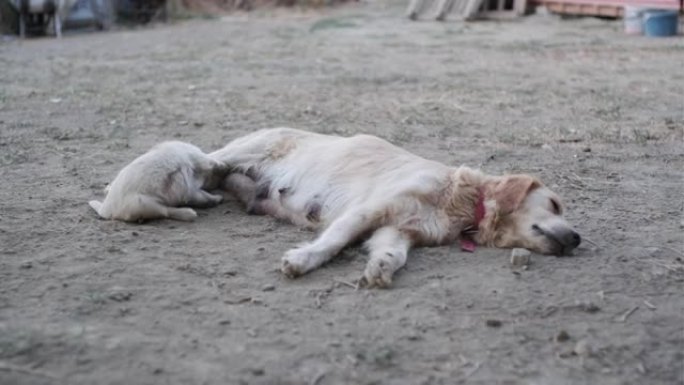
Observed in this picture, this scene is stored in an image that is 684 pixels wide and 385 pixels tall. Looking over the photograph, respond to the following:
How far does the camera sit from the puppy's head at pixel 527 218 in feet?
15.5

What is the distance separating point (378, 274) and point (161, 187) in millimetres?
1781

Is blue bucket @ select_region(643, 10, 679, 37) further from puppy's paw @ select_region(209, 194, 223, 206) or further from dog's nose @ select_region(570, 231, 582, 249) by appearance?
dog's nose @ select_region(570, 231, 582, 249)

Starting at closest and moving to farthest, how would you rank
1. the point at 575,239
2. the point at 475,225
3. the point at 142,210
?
1. the point at 575,239
2. the point at 475,225
3. the point at 142,210

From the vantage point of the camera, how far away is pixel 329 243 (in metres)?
4.69

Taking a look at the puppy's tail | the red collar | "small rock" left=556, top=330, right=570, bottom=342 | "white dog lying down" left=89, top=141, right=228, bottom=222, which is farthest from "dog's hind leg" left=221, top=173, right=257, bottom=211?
"small rock" left=556, top=330, right=570, bottom=342

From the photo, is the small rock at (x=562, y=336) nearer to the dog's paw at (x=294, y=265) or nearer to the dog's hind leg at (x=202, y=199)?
the dog's paw at (x=294, y=265)

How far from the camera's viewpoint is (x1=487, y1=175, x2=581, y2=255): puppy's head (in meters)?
4.74

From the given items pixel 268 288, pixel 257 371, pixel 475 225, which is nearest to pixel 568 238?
pixel 475 225

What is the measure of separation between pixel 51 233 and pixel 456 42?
11823mm

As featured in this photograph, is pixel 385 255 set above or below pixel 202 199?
above

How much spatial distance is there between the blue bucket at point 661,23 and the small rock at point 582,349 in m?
13.3

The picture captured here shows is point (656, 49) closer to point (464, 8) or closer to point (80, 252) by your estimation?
point (464, 8)

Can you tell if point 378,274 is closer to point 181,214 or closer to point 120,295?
point 120,295

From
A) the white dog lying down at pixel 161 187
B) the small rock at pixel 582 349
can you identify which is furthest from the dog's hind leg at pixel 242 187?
the small rock at pixel 582 349
